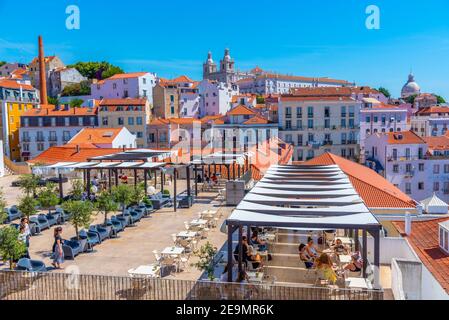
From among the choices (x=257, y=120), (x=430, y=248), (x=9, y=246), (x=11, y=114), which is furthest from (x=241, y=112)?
(x=9, y=246)

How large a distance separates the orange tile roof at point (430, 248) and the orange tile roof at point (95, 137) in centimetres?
3984

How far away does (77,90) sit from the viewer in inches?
4316

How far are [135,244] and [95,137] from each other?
42152mm

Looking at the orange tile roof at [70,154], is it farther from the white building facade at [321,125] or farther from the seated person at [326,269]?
the white building facade at [321,125]

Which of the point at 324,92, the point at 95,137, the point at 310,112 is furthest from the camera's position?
the point at 324,92

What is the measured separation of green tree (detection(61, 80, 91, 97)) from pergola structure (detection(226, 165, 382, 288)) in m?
97.4

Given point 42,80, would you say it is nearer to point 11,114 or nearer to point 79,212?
point 11,114

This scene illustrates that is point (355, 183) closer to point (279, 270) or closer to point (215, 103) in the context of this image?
point (279, 270)

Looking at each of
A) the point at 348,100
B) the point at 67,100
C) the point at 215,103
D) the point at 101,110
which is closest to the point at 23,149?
the point at 101,110

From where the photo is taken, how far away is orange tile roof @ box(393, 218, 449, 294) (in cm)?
1611

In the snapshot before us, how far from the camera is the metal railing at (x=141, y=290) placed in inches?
384

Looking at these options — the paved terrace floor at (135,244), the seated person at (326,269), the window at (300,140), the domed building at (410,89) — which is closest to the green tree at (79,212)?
the paved terrace floor at (135,244)

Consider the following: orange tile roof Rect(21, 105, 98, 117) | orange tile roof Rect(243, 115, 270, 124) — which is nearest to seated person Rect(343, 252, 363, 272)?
orange tile roof Rect(243, 115, 270, 124)

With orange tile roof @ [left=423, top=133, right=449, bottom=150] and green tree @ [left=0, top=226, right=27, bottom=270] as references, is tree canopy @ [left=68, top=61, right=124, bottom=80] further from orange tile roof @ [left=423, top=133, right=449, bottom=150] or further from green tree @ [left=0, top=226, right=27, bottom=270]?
green tree @ [left=0, top=226, right=27, bottom=270]
